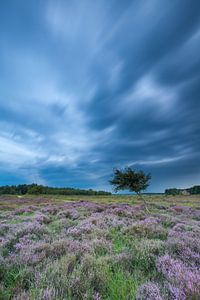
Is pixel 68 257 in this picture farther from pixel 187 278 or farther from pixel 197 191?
pixel 197 191

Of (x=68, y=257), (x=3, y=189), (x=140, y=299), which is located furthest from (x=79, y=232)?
(x=3, y=189)

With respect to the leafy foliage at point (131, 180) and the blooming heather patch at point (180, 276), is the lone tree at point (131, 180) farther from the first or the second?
the blooming heather patch at point (180, 276)

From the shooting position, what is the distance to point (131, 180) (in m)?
18.5

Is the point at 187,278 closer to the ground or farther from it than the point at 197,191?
closer to the ground

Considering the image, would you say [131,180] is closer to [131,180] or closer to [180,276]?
[131,180]

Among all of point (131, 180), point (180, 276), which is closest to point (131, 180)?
point (131, 180)

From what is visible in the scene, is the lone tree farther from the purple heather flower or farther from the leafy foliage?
the purple heather flower

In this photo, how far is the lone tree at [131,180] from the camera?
1827 cm

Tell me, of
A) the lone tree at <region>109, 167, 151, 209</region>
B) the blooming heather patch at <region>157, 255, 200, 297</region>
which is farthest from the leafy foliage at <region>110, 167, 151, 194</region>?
the blooming heather patch at <region>157, 255, 200, 297</region>

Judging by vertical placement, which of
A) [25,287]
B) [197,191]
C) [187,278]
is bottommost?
[25,287]

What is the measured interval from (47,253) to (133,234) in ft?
10.9

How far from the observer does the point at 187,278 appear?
2781 mm

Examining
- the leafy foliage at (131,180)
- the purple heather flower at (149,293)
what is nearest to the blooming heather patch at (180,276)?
the purple heather flower at (149,293)

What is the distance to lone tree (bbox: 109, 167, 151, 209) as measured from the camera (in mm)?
18266
